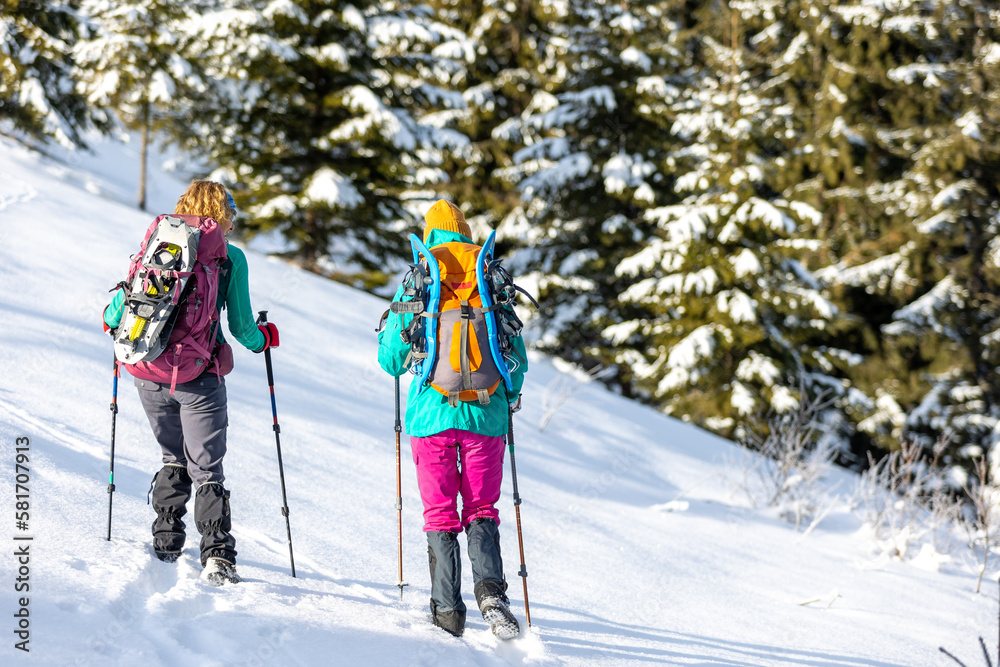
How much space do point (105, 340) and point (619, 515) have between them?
3.96 meters

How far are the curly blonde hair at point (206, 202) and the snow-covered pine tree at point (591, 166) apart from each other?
33.2 ft

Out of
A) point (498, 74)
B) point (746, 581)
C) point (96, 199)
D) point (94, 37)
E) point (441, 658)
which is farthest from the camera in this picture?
point (498, 74)

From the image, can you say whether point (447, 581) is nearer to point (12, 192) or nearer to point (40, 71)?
point (12, 192)

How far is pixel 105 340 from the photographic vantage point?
5062 mm

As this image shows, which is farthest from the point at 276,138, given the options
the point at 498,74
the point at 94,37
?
the point at 498,74

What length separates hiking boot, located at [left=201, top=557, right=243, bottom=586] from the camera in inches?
103

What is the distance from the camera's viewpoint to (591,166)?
12.7 meters

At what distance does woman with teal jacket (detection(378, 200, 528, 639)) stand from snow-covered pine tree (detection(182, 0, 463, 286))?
312 inches

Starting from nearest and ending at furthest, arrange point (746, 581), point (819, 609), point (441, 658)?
point (441, 658) < point (819, 609) < point (746, 581)

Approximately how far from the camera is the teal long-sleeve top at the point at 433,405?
8.71 feet

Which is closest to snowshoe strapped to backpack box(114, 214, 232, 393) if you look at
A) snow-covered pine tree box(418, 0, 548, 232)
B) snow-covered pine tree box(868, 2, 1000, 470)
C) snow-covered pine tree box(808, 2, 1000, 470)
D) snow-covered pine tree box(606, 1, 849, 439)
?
snow-covered pine tree box(606, 1, 849, 439)

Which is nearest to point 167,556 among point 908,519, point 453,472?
point 453,472

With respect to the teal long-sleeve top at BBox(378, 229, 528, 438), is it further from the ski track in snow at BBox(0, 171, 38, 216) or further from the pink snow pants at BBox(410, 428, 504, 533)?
the ski track in snow at BBox(0, 171, 38, 216)

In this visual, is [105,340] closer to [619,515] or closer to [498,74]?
[619,515]
